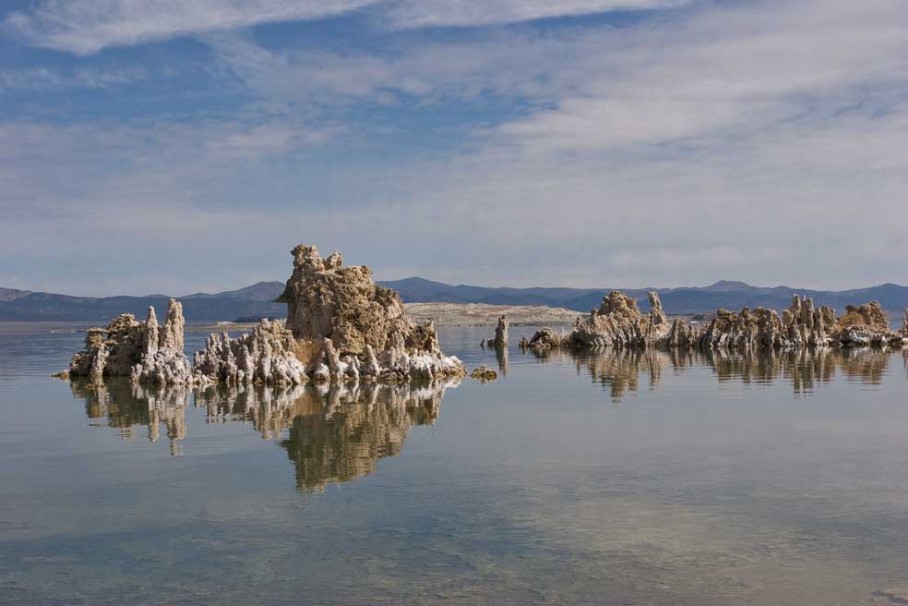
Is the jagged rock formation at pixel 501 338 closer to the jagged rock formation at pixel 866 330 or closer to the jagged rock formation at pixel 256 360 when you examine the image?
the jagged rock formation at pixel 866 330

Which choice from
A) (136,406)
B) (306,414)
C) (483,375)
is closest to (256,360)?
(136,406)

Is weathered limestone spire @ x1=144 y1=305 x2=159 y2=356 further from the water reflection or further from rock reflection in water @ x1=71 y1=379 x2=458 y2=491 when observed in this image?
the water reflection

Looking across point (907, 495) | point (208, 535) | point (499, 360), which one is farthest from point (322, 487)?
point (499, 360)

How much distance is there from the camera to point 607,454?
72.7 ft

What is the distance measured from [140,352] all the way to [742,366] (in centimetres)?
3313

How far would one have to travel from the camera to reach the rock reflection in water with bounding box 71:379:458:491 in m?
22.3

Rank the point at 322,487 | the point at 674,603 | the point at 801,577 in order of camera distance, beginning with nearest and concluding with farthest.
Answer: the point at 674,603, the point at 801,577, the point at 322,487

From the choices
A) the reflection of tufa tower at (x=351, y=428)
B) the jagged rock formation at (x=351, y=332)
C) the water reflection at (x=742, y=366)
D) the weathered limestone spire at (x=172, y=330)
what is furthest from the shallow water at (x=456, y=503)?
the jagged rock formation at (x=351, y=332)

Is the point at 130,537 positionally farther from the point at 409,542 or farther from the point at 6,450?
the point at 6,450

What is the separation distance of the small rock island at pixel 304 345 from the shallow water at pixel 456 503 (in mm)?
9432

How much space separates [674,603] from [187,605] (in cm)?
615

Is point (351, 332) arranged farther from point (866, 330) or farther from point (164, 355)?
point (866, 330)

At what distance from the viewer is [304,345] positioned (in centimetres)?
4594

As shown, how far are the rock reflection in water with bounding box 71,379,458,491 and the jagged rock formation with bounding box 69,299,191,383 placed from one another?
125cm
